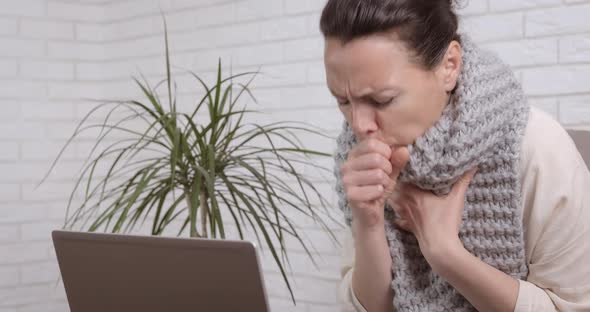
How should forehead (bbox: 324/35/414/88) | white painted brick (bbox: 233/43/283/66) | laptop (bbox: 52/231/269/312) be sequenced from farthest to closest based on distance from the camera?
white painted brick (bbox: 233/43/283/66) < forehead (bbox: 324/35/414/88) < laptop (bbox: 52/231/269/312)

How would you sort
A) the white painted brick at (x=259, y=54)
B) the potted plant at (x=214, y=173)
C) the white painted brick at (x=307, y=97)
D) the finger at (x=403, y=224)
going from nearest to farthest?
1. the finger at (x=403, y=224)
2. the potted plant at (x=214, y=173)
3. the white painted brick at (x=307, y=97)
4. the white painted brick at (x=259, y=54)

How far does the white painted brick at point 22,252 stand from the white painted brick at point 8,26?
80 cm

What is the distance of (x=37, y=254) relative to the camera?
2982mm

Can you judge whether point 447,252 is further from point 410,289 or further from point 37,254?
point 37,254

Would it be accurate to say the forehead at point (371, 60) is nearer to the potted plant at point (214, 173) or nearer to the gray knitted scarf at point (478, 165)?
the gray knitted scarf at point (478, 165)

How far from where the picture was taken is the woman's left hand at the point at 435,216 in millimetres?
1435

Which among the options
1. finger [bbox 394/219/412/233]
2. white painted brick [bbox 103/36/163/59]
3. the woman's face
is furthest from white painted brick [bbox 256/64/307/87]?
the woman's face

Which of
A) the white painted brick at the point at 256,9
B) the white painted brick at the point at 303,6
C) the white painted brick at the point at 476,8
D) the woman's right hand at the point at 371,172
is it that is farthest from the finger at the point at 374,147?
the white painted brick at the point at 256,9

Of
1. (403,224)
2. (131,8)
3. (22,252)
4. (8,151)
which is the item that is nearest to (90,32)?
(131,8)

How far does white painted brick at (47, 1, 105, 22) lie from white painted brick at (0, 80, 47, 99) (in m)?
0.29

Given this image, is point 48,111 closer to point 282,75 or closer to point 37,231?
point 37,231

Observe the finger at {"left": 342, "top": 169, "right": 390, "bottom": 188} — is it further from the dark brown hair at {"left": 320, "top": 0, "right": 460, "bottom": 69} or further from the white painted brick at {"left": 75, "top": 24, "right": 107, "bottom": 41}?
the white painted brick at {"left": 75, "top": 24, "right": 107, "bottom": 41}

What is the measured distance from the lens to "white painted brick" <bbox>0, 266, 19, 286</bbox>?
114 inches

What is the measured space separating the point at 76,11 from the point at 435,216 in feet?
7.09
